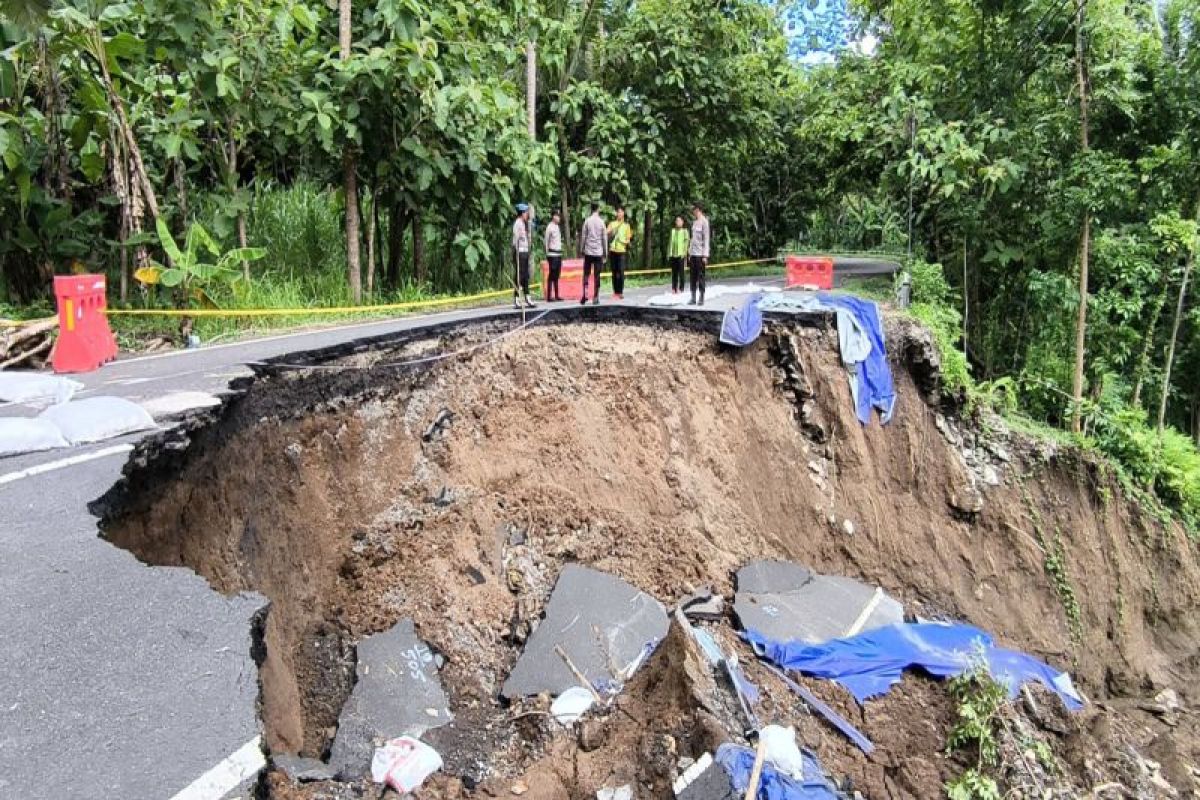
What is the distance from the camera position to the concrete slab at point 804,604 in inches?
318

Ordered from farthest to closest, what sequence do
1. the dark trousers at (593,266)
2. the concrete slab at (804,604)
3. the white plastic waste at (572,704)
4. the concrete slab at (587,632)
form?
the dark trousers at (593,266) < the concrete slab at (804,604) < the concrete slab at (587,632) < the white plastic waste at (572,704)

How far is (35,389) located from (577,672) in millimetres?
5647

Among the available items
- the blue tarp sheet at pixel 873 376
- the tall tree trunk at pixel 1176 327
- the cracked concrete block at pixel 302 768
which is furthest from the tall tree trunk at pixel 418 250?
the tall tree trunk at pixel 1176 327

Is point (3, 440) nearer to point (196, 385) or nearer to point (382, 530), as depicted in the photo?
point (196, 385)

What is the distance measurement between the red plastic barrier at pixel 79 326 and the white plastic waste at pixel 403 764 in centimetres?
654

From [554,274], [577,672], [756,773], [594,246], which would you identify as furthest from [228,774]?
[554,274]

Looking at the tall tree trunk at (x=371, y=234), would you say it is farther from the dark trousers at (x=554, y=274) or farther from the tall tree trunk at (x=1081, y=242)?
the tall tree trunk at (x=1081, y=242)

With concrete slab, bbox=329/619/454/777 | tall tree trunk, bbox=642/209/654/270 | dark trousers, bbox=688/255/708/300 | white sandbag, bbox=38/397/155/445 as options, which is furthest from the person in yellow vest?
concrete slab, bbox=329/619/454/777

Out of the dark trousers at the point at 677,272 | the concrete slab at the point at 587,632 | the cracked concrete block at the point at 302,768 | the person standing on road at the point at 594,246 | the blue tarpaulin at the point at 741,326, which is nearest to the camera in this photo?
the cracked concrete block at the point at 302,768

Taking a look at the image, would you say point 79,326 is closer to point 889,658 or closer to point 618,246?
point 618,246

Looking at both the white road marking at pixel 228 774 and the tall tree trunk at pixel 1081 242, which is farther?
the tall tree trunk at pixel 1081 242

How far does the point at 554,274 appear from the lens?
1370cm

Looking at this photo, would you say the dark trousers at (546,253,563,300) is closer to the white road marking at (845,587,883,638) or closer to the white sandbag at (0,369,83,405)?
the white road marking at (845,587,883,638)

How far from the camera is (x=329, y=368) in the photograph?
287 inches
